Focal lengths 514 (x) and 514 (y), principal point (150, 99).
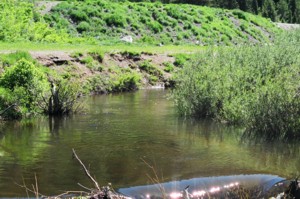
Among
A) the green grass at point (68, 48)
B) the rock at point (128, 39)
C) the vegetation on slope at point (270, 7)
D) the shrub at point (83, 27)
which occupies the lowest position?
the green grass at point (68, 48)

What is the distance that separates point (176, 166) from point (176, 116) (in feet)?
28.8

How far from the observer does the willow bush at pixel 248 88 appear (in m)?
16.7

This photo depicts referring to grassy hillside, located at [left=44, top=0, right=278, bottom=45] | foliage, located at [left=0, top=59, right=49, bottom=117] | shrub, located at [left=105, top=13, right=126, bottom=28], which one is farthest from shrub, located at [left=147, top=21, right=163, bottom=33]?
foliage, located at [left=0, top=59, right=49, bottom=117]

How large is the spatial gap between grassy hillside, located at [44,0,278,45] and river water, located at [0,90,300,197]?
25.2m

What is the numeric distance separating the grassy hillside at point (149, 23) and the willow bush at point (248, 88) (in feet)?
74.6

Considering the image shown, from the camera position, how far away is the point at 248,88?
2070 centimetres

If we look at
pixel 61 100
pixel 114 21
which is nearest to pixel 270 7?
pixel 114 21

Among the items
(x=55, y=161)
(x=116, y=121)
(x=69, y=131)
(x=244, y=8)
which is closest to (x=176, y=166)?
(x=55, y=161)

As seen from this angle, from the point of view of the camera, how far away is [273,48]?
2289cm

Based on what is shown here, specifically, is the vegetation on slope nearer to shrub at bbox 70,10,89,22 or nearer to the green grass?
shrub at bbox 70,10,89,22

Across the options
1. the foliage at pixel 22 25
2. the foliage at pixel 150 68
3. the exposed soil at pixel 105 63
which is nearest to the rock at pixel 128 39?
the foliage at pixel 22 25

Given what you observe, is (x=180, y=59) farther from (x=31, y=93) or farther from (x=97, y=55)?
(x=31, y=93)

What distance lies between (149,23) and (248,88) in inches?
1223

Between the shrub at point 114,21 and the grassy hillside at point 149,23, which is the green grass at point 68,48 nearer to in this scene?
the grassy hillside at point 149,23
